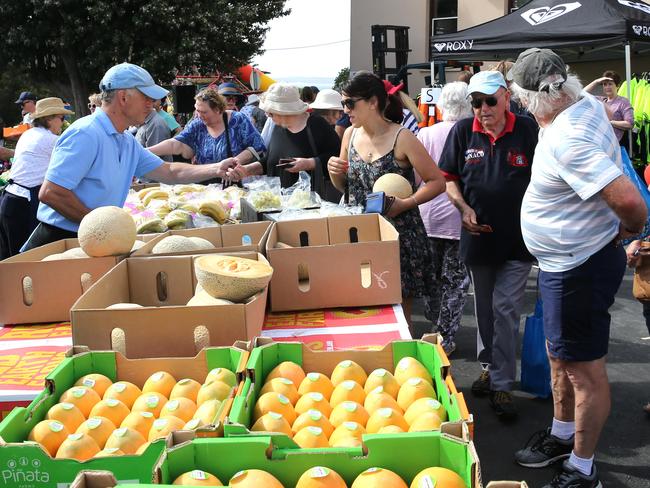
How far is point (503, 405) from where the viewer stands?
388 cm

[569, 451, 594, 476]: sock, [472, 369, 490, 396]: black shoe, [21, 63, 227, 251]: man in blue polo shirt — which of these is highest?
[21, 63, 227, 251]: man in blue polo shirt

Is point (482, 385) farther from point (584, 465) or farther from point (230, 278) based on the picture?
point (230, 278)

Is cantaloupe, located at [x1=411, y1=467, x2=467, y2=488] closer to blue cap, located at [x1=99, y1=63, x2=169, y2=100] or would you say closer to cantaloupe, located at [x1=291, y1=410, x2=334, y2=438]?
cantaloupe, located at [x1=291, y1=410, x2=334, y2=438]

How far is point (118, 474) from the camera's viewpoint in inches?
55.0

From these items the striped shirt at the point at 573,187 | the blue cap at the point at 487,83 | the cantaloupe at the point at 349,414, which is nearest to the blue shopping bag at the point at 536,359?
the striped shirt at the point at 573,187

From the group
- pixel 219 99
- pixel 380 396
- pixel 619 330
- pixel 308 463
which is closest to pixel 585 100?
pixel 380 396

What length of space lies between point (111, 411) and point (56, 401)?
19cm

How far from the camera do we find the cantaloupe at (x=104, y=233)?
8.38ft

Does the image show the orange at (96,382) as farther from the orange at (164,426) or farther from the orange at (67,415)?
the orange at (164,426)

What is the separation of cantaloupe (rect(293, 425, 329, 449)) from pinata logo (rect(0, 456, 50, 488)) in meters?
0.55

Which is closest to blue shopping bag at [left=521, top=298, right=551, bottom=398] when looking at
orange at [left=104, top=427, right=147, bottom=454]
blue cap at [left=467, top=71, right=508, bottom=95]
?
blue cap at [left=467, top=71, right=508, bottom=95]

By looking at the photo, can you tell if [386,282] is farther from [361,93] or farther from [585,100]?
[361,93]

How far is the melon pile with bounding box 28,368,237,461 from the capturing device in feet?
5.00

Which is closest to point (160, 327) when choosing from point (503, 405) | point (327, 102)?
point (503, 405)
